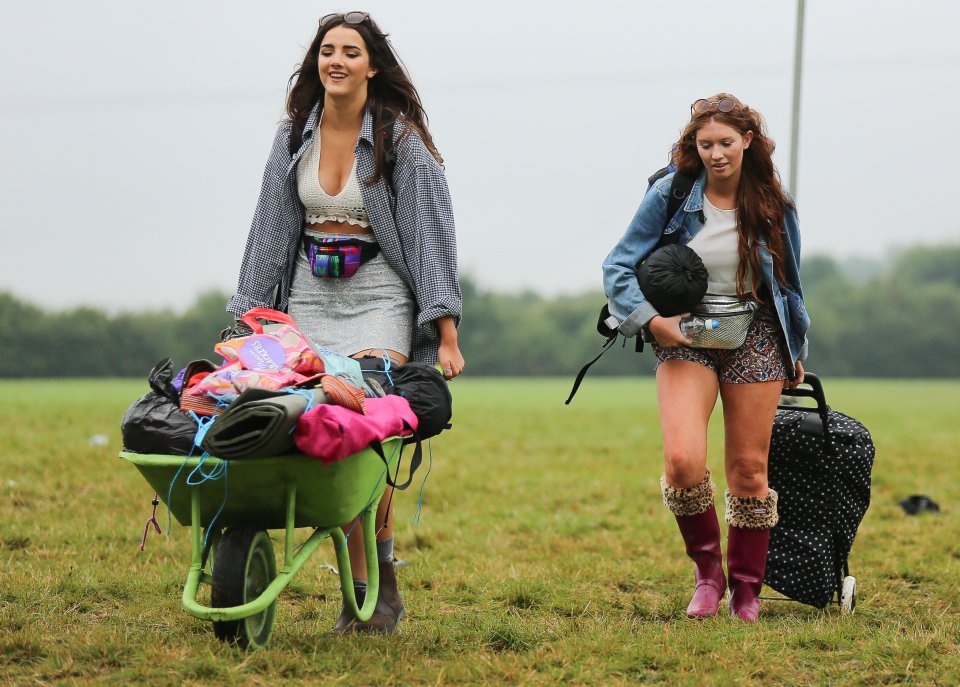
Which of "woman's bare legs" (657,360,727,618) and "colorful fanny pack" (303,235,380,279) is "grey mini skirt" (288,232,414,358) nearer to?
"colorful fanny pack" (303,235,380,279)

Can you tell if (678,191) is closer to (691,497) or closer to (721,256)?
(721,256)

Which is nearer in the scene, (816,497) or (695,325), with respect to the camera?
(695,325)

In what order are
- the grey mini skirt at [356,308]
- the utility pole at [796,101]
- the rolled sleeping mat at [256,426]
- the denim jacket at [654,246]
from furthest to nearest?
1. the utility pole at [796,101]
2. the denim jacket at [654,246]
3. the grey mini skirt at [356,308]
4. the rolled sleeping mat at [256,426]

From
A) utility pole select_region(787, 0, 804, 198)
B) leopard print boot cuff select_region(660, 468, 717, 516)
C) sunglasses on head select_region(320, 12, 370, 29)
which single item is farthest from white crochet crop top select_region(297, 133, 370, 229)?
utility pole select_region(787, 0, 804, 198)

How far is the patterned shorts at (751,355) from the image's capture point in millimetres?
4598

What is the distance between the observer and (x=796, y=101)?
845 cm

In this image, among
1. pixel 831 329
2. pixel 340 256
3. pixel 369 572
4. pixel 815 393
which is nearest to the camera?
pixel 369 572

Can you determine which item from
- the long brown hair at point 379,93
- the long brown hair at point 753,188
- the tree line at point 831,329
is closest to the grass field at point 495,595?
the long brown hair at point 753,188

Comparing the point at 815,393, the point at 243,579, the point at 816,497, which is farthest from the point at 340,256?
the point at 816,497

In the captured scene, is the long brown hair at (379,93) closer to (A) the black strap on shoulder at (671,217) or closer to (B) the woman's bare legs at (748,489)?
(A) the black strap on shoulder at (671,217)

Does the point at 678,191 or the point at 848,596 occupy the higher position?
the point at 678,191

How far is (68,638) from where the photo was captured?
3.99 metres

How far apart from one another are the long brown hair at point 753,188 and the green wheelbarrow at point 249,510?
1560 mm

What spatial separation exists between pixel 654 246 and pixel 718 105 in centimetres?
56
